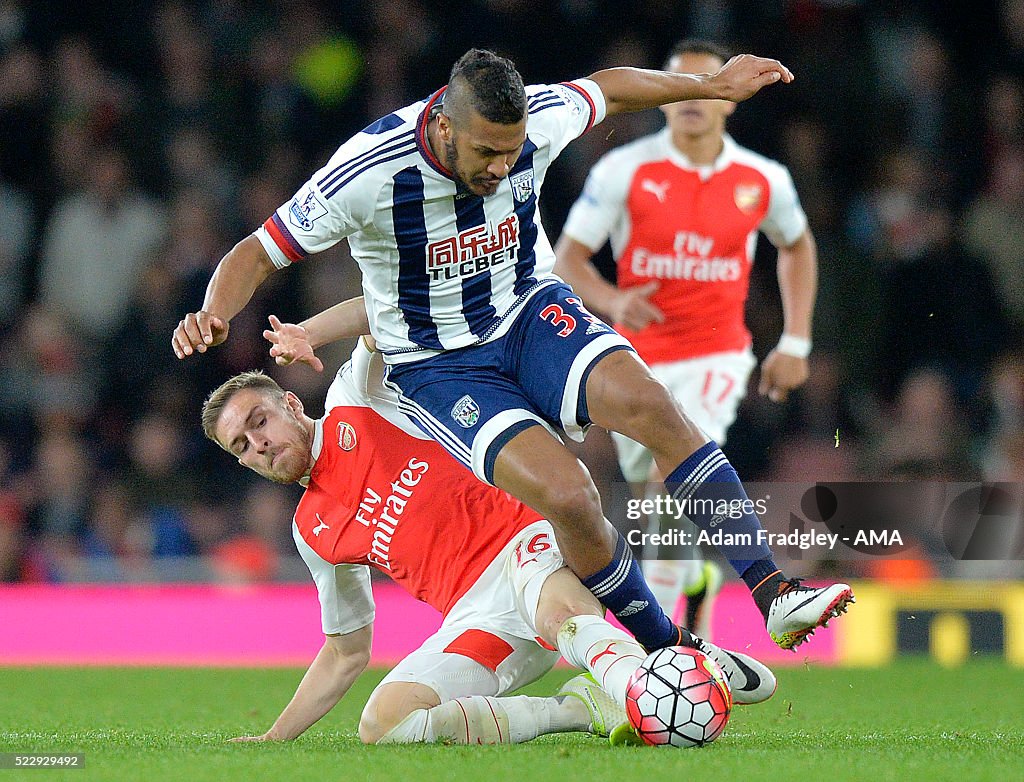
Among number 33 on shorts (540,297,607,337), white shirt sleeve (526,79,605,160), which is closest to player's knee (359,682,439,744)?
number 33 on shorts (540,297,607,337)

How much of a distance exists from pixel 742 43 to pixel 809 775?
7708 millimetres

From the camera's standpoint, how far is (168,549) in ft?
28.9

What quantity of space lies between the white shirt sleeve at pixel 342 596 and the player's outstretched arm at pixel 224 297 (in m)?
0.87

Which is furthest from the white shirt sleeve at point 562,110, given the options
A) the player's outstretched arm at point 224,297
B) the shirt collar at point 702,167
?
the shirt collar at point 702,167

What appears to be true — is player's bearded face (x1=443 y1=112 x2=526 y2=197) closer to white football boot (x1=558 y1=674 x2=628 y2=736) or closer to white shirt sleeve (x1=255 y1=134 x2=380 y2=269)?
white shirt sleeve (x1=255 y1=134 x2=380 y2=269)

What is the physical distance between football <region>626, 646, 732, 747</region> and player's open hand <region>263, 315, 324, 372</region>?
1.20 metres

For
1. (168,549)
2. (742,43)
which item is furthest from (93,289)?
(742,43)

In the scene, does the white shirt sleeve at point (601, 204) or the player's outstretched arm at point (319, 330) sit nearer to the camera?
the player's outstretched arm at point (319, 330)

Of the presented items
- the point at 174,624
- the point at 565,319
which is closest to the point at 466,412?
the point at 565,319

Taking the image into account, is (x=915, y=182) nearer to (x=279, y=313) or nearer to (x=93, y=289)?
(x=279, y=313)

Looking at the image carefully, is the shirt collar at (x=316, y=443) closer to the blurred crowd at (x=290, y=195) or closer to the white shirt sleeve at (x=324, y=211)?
the white shirt sleeve at (x=324, y=211)

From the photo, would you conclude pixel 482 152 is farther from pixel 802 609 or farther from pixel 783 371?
pixel 783 371

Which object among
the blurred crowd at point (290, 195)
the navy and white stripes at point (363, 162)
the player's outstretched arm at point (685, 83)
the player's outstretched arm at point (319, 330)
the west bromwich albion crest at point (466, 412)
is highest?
the player's outstretched arm at point (685, 83)

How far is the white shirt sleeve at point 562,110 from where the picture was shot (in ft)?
14.1
